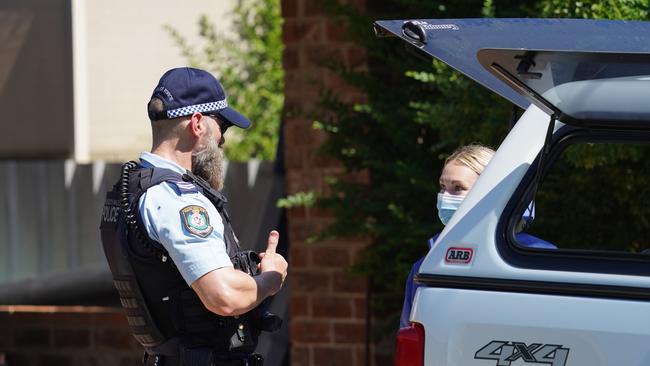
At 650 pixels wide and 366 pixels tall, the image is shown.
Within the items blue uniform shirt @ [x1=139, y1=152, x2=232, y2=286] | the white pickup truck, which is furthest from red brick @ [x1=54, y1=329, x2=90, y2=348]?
the white pickup truck

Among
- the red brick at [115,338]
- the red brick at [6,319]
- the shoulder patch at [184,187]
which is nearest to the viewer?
the shoulder patch at [184,187]

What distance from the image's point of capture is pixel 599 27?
3025mm

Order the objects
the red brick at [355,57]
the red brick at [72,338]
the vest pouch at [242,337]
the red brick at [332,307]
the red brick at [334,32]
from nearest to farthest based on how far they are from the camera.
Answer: the vest pouch at [242,337], the red brick at [355,57], the red brick at [334,32], the red brick at [332,307], the red brick at [72,338]

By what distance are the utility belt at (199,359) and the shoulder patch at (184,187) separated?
47cm

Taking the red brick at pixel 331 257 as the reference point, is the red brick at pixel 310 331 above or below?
below

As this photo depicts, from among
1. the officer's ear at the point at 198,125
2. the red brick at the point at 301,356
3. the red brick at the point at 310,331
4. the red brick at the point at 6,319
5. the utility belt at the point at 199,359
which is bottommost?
the red brick at the point at 6,319

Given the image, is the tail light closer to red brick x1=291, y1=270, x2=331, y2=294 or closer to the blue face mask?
the blue face mask

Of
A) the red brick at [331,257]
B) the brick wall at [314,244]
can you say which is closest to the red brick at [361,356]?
the brick wall at [314,244]

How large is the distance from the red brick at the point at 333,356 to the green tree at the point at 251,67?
2.43 meters

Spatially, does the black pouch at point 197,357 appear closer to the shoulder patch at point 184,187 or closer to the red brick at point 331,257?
the shoulder patch at point 184,187

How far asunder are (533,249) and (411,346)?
1.30 feet

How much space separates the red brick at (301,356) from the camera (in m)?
6.09

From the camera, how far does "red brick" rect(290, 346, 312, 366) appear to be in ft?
20.0

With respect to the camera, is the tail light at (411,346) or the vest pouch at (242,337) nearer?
the tail light at (411,346)
